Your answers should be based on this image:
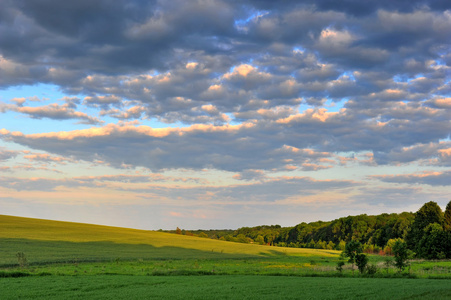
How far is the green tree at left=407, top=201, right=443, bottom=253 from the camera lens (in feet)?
329

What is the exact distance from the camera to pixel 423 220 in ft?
340

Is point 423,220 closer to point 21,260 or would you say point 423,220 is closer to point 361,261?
point 361,261

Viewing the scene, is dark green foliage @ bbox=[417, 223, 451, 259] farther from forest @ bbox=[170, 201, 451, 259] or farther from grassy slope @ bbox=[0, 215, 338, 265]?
grassy slope @ bbox=[0, 215, 338, 265]

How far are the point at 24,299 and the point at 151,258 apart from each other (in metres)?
43.6

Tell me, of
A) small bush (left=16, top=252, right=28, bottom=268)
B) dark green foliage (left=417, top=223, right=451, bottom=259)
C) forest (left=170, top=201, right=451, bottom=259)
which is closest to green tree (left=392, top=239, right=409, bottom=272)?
forest (left=170, top=201, right=451, bottom=259)

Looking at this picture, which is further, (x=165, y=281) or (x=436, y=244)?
(x=436, y=244)

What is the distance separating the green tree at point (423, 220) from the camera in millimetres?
100188

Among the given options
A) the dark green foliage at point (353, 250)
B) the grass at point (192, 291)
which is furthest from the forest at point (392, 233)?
the grass at point (192, 291)

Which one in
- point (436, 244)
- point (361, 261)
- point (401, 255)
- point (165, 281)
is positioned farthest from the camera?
point (436, 244)

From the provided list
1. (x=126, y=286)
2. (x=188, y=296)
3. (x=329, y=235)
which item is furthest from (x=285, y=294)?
(x=329, y=235)

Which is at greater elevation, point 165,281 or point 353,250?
point 353,250

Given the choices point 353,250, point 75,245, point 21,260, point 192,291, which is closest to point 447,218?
point 353,250

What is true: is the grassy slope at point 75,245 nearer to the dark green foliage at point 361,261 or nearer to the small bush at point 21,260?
the small bush at point 21,260

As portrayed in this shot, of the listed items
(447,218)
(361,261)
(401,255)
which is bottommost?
(361,261)
